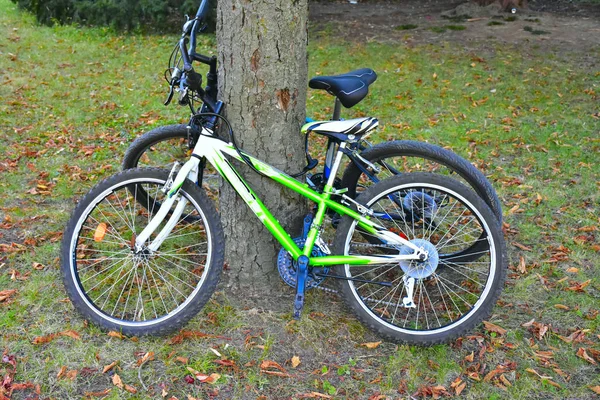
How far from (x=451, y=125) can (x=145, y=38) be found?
5999 millimetres

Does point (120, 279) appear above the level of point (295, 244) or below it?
below

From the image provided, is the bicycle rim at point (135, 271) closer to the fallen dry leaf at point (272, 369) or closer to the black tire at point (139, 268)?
the black tire at point (139, 268)

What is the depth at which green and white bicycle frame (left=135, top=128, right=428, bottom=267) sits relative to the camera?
295 centimetres

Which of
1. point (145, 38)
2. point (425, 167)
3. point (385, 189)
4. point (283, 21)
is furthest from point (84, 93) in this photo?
point (385, 189)

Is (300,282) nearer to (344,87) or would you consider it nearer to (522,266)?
(344,87)

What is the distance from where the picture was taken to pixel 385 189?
293cm

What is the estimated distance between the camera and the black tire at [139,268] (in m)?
2.96

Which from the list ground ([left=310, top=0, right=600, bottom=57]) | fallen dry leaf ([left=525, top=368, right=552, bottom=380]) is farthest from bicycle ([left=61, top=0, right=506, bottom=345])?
ground ([left=310, top=0, right=600, bottom=57])

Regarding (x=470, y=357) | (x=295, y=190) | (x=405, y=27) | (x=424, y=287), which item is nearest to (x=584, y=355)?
(x=470, y=357)

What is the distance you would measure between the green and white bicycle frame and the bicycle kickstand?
1.3 inches

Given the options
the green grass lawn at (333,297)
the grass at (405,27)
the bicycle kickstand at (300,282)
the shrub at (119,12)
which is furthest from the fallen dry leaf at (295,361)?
the grass at (405,27)

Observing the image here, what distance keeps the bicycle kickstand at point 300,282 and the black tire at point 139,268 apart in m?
0.43

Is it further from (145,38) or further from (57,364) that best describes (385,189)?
(145,38)

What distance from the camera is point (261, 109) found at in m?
3.06
